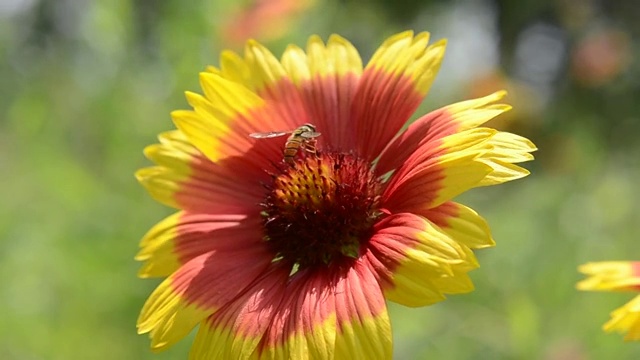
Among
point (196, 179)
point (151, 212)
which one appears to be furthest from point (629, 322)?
point (151, 212)

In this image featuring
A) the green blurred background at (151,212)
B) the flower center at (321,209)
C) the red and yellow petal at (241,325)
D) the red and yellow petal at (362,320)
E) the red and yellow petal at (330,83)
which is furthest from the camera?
the green blurred background at (151,212)

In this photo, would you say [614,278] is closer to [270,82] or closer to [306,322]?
[306,322]

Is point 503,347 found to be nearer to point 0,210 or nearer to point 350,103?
point 350,103

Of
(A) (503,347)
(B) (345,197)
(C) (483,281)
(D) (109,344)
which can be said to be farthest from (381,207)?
(D) (109,344)

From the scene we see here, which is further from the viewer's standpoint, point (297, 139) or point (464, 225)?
point (297, 139)

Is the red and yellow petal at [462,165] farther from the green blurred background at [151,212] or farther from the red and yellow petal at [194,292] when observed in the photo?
the green blurred background at [151,212]

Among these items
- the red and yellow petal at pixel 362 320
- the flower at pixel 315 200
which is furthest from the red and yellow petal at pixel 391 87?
the red and yellow petal at pixel 362 320

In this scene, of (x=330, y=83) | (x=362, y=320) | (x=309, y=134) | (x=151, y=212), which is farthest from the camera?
(x=151, y=212)
